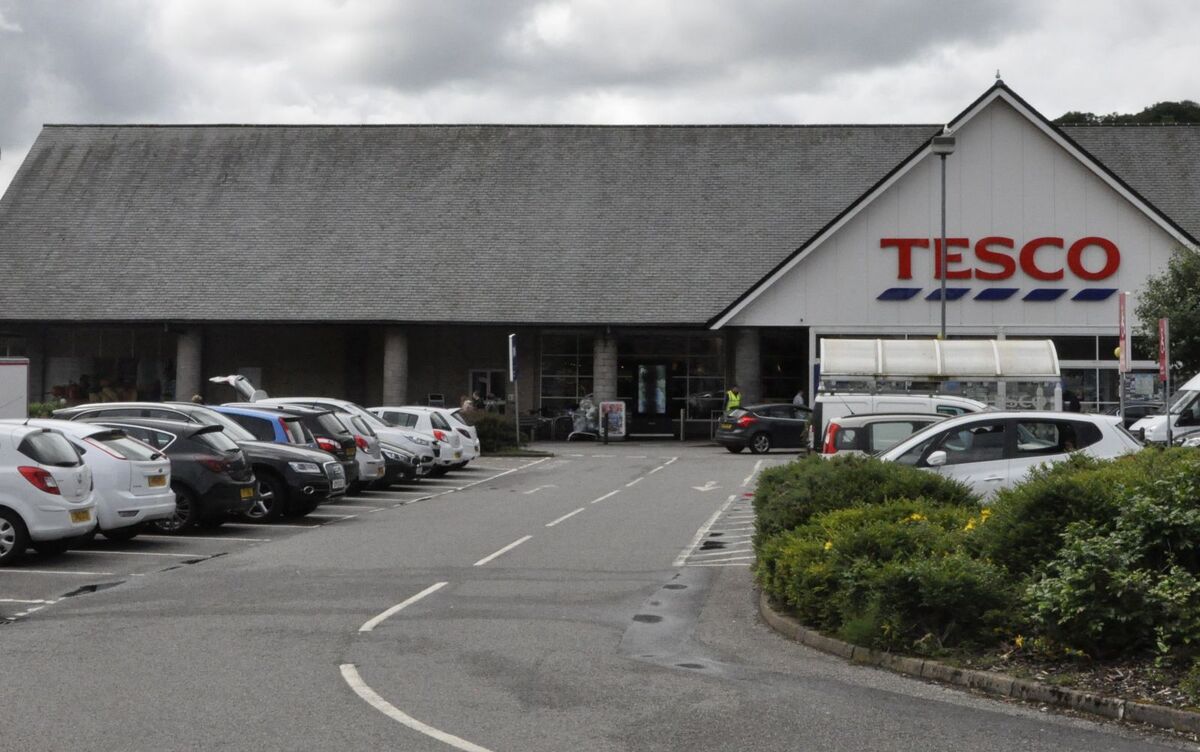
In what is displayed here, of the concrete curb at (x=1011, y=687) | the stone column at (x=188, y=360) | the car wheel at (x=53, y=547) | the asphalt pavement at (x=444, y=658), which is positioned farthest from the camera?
the stone column at (x=188, y=360)

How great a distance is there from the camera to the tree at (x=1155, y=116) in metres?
88.5

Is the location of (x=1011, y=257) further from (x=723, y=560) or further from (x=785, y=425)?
(x=723, y=560)

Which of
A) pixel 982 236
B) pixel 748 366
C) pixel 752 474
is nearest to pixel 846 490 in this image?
pixel 752 474

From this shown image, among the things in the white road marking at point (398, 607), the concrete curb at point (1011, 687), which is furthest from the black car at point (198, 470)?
the concrete curb at point (1011, 687)

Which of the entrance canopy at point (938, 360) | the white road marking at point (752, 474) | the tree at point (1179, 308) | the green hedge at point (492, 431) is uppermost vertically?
the tree at point (1179, 308)

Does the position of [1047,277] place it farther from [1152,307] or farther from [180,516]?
[180,516]

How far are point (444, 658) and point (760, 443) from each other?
28152 millimetres

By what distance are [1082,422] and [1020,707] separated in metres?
8.94

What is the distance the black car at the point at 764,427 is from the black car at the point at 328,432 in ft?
50.2

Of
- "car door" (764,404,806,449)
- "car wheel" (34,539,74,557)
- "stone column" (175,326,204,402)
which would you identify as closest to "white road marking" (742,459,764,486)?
"car door" (764,404,806,449)

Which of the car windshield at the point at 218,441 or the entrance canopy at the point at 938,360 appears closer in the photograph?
the car windshield at the point at 218,441

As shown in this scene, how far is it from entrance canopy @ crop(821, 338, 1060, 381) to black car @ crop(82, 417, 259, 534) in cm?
1222

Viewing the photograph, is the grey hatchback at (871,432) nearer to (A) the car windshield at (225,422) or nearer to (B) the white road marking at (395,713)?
(A) the car windshield at (225,422)

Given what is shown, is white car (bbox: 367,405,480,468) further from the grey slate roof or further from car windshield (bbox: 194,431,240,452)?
the grey slate roof
